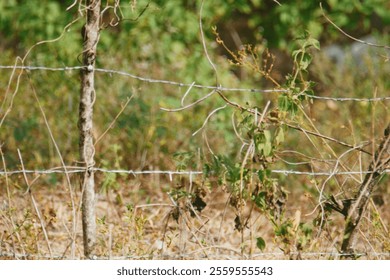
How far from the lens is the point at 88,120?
3301mm

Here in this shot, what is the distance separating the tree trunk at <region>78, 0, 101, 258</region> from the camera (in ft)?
10.7

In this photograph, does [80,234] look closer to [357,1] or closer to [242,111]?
[242,111]

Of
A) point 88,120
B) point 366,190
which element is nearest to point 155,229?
point 88,120

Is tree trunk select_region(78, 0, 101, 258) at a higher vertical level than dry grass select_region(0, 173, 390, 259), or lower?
higher

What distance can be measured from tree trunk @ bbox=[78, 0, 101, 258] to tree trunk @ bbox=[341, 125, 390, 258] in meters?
1.18

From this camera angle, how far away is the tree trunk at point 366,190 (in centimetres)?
329

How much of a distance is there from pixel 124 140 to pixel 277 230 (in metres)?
2.45

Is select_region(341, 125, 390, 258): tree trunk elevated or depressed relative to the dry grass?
elevated

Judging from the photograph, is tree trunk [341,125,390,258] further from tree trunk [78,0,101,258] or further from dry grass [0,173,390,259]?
tree trunk [78,0,101,258]

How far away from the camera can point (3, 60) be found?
6156 mm

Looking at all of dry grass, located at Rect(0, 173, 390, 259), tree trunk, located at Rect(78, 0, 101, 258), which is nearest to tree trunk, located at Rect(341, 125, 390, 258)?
dry grass, located at Rect(0, 173, 390, 259)

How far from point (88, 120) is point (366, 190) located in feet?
4.33

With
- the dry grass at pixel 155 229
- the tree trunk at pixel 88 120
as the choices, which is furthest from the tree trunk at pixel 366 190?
the tree trunk at pixel 88 120

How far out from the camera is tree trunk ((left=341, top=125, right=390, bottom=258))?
3.29 m
